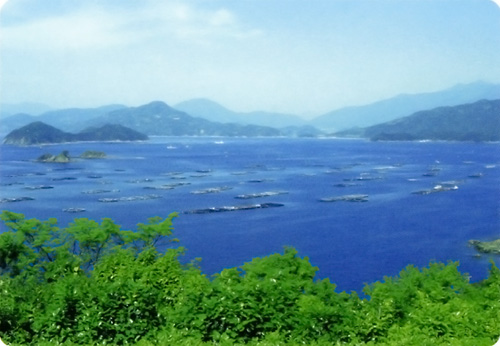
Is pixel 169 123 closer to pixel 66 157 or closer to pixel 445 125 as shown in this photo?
pixel 66 157

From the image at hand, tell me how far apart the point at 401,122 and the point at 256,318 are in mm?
2394

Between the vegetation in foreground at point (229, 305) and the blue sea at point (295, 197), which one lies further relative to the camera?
the blue sea at point (295, 197)

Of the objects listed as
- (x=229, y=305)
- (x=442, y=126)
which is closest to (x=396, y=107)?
(x=442, y=126)

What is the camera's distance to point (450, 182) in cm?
533

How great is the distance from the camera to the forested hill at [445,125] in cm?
554

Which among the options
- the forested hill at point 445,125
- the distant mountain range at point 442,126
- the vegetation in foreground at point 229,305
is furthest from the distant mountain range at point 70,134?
the forested hill at point 445,125

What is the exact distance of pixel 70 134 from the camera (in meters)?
5.67

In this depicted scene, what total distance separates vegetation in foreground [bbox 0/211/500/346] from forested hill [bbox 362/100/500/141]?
1451mm

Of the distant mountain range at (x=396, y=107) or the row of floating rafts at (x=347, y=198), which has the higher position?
the distant mountain range at (x=396, y=107)

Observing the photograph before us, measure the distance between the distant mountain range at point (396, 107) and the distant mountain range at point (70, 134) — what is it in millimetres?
1611

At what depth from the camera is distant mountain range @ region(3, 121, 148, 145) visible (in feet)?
18.3

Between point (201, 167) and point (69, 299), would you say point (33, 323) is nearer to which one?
point (69, 299)

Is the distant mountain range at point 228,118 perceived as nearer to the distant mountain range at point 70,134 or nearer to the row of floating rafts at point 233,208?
the distant mountain range at point 70,134

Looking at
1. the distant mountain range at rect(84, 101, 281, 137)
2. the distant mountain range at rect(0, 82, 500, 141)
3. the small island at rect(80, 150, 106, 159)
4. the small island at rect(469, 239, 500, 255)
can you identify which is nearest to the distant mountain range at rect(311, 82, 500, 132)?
the distant mountain range at rect(0, 82, 500, 141)
